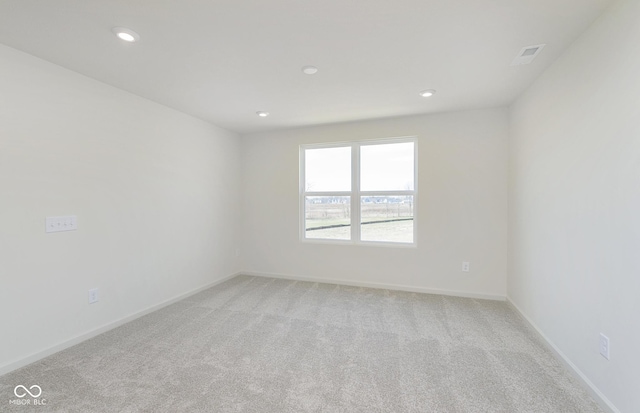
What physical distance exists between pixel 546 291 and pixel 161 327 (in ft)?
12.0

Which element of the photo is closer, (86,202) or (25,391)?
(25,391)

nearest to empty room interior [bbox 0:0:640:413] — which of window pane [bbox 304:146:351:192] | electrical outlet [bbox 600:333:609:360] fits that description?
electrical outlet [bbox 600:333:609:360]

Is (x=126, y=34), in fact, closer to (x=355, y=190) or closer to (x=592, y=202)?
(x=355, y=190)

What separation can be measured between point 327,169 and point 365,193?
733mm

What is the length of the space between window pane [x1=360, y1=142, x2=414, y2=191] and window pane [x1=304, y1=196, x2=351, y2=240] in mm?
444

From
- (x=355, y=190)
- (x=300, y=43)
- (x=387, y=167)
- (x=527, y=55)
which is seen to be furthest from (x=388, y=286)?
(x=300, y=43)

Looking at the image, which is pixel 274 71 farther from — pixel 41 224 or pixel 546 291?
pixel 546 291

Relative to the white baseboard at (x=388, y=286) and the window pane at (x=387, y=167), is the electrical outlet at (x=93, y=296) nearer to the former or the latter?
the white baseboard at (x=388, y=286)

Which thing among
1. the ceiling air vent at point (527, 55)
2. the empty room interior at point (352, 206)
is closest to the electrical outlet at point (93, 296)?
the empty room interior at point (352, 206)

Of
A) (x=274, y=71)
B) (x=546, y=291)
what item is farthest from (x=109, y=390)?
(x=546, y=291)

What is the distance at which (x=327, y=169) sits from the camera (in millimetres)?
4164

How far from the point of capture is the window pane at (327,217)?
13.3 ft

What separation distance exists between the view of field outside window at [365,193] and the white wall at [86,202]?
1696 mm

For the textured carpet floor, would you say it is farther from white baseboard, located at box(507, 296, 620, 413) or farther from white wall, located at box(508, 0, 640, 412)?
white wall, located at box(508, 0, 640, 412)
